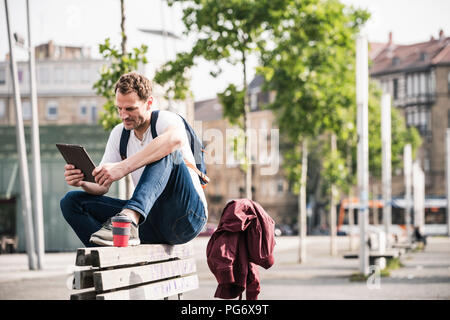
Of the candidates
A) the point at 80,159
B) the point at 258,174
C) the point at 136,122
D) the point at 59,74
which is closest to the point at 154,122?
the point at 136,122

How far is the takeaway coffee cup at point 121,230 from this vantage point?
183 inches

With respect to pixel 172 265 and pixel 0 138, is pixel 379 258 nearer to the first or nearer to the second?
pixel 172 265

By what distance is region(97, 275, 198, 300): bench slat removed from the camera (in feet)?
14.9

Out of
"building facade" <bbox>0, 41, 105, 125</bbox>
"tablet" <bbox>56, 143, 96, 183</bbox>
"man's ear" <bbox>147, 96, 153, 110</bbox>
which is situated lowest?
"tablet" <bbox>56, 143, 96, 183</bbox>

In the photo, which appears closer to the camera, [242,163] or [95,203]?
[95,203]

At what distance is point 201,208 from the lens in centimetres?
536

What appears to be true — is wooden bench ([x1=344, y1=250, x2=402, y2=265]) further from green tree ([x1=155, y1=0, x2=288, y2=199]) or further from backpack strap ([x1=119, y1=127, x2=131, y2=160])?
backpack strap ([x1=119, y1=127, x2=131, y2=160])

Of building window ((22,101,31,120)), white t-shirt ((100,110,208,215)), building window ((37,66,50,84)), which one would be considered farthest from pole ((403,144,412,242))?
building window ((37,66,50,84))

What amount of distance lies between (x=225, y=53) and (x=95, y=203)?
1533cm

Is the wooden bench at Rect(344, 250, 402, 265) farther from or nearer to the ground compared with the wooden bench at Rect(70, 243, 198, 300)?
nearer to the ground

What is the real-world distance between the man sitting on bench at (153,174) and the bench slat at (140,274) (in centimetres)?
20

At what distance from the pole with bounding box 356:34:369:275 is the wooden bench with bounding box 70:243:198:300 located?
13.8 m

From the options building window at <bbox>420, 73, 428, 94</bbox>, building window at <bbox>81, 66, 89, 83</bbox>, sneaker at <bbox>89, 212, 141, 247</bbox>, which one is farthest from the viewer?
building window at <bbox>420, 73, 428, 94</bbox>

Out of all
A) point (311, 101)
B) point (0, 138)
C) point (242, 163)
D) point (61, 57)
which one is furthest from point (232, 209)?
point (61, 57)
